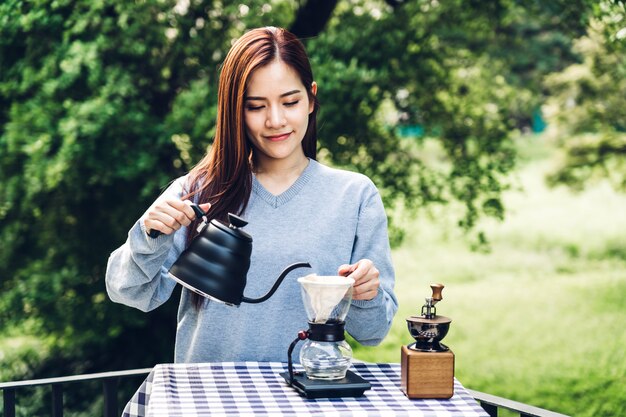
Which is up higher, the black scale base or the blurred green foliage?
the blurred green foliage

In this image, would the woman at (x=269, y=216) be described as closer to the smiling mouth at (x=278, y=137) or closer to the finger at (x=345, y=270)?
the smiling mouth at (x=278, y=137)

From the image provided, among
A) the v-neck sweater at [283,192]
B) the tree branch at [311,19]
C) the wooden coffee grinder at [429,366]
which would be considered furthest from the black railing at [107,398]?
the tree branch at [311,19]

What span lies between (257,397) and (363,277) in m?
0.33

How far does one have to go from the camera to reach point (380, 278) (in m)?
1.97

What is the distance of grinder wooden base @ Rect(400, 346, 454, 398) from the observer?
1.69m

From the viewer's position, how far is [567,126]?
30.8ft

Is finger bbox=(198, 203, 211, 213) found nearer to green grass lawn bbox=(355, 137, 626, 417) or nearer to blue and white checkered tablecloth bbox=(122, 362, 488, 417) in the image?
blue and white checkered tablecloth bbox=(122, 362, 488, 417)

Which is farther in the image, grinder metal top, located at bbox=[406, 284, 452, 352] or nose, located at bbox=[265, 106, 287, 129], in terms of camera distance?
nose, located at bbox=[265, 106, 287, 129]

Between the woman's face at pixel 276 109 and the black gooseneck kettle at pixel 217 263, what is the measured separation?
14.7 inches

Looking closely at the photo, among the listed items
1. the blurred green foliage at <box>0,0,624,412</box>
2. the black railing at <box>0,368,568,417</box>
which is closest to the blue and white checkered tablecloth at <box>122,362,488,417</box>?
the black railing at <box>0,368,568,417</box>

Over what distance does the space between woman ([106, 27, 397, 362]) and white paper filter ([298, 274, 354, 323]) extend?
0.61 ft

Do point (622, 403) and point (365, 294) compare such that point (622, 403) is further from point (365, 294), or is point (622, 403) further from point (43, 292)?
point (365, 294)

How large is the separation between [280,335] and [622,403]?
16.8 feet

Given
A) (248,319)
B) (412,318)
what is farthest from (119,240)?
(412,318)
